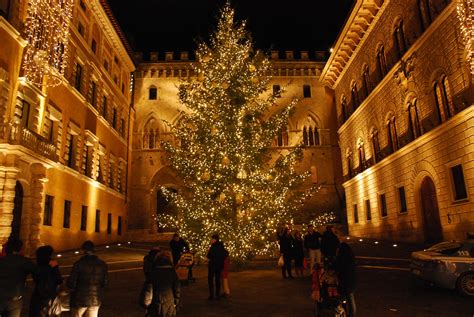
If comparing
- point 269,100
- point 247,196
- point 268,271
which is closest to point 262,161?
point 247,196

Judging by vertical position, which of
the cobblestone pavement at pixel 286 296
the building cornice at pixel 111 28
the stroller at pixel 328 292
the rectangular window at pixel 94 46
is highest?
the building cornice at pixel 111 28

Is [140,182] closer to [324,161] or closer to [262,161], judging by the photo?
[324,161]

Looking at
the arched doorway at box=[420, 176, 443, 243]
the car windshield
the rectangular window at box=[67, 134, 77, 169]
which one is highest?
the rectangular window at box=[67, 134, 77, 169]

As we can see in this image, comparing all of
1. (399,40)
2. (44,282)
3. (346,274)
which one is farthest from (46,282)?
(399,40)

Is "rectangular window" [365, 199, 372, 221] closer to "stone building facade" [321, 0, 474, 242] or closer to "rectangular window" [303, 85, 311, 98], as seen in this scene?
"stone building facade" [321, 0, 474, 242]

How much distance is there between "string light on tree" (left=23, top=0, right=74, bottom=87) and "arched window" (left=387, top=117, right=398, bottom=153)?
1952 cm

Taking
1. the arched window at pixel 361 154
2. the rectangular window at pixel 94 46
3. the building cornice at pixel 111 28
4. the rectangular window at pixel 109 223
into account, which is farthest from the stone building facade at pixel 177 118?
the rectangular window at pixel 94 46

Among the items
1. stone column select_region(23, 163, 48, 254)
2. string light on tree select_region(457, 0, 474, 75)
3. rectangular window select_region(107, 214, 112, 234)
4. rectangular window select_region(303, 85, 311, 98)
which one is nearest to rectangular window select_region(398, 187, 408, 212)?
string light on tree select_region(457, 0, 474, 75)

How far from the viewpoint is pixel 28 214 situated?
1889 centimetres

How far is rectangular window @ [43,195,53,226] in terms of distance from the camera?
20.7 meters

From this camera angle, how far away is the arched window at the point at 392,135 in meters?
24.5

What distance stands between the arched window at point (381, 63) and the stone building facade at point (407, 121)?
0.24 feet

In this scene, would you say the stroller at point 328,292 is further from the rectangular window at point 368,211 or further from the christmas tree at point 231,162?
the rectangular window at point 368,211

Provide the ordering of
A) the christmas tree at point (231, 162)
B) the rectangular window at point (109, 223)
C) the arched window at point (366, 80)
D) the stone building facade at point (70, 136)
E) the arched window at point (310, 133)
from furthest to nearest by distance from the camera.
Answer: the arched window at point (310, 133), the rectangular window at point (109, 223), the arched window at point (366, 80), the stone building facade at point (70, 136), the christmas tree at point (231, 162)
